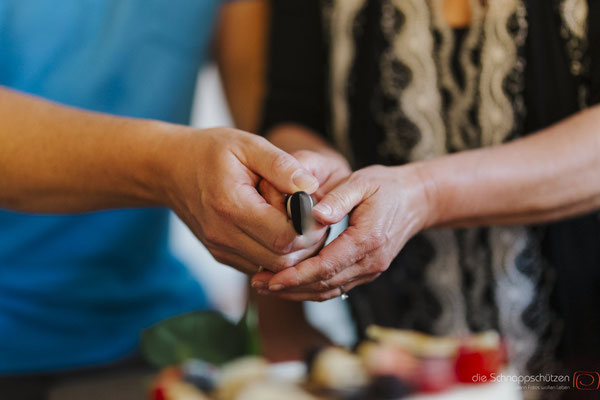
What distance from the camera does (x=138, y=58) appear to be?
59 centimetres

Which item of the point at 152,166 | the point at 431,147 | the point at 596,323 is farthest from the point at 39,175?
the point at 596,323

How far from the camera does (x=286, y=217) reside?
1.17 ft

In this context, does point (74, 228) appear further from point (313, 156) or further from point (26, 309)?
point (313, 156)

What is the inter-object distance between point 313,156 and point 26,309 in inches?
13.3

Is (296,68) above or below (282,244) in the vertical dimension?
above

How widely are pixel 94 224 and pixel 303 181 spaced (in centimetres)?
32

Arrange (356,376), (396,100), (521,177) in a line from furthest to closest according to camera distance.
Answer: (396,100), (521,177), (356,376)

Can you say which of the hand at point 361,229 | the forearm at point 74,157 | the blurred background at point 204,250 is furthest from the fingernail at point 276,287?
the blurred background at point 204,250

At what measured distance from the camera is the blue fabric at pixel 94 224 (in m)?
0.55

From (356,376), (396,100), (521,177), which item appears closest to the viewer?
(356,376)

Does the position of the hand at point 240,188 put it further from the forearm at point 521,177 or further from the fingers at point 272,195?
the forearm at point 521,177

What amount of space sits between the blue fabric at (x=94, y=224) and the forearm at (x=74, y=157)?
127 millimetres

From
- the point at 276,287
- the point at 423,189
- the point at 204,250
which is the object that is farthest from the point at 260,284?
the point at 204,250

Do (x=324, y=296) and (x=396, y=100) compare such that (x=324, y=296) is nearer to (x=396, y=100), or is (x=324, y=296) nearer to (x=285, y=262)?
(x=285, y=262)
